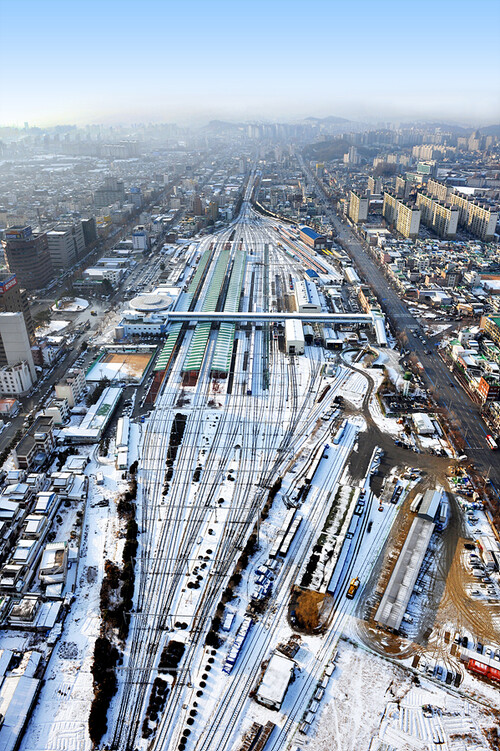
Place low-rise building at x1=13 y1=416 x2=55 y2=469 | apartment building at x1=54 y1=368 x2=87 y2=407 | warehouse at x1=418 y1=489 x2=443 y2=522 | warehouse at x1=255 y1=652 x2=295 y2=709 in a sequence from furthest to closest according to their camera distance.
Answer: apartment building at x1=54 y1=368 x2=87 y2=407, low-rise building at x1=13 y1=416 x2=55 y2=469, warehouse at x1=418 y1=489 x2=443 y2=522, warehouse at x1=255 y1=652 x2=295 y2=709

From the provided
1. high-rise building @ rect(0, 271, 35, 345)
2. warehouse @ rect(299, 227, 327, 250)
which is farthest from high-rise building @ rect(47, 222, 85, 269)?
warehouse @ rect(299, 227, 327, 250)

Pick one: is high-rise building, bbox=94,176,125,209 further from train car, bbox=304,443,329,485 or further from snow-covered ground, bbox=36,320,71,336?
train car, bbox=304,443,329,485

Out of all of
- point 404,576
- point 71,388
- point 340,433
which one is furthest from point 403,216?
point 404,576

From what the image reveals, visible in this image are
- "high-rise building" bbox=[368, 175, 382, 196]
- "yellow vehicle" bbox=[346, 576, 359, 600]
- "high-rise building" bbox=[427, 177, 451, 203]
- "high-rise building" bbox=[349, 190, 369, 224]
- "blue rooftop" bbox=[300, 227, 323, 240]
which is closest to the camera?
"yellow vehicle" bbox=[346, 576, 359, 600]

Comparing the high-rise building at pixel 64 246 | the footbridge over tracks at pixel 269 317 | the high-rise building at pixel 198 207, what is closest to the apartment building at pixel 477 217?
the footbridge over tracks at pixel 269 317

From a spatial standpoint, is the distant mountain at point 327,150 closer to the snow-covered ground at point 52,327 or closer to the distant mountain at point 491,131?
the distant mountain at point 491,131
